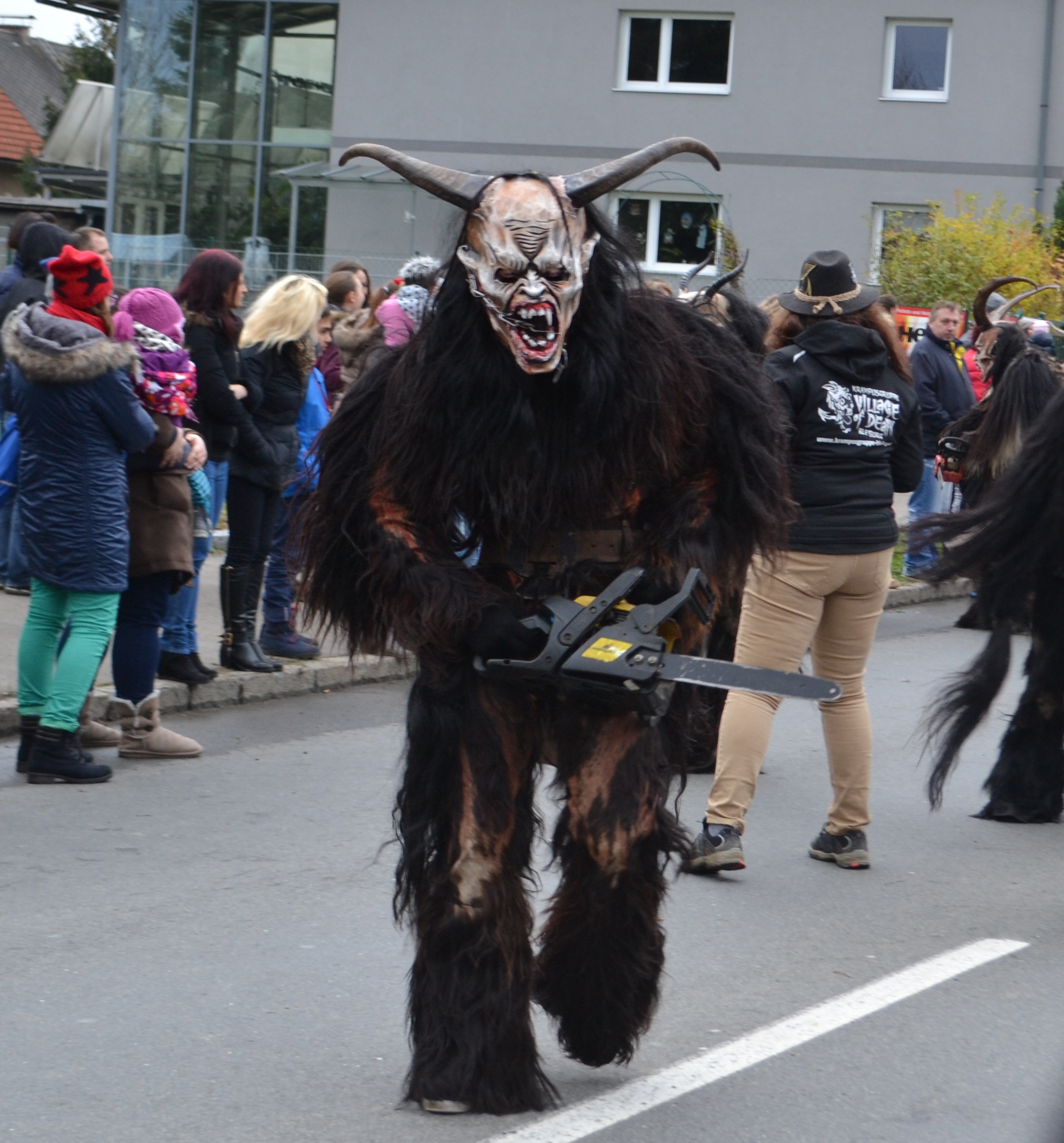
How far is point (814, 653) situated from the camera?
5.93m

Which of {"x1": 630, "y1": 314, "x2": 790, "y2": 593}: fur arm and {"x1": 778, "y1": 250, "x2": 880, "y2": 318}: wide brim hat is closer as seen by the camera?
{"x1": 630, "y1": 314, "x2": 790, "y2": 593}: fur arm

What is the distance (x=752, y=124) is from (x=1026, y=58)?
4.45m

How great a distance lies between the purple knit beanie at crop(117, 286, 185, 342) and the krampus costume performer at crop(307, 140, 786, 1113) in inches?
149

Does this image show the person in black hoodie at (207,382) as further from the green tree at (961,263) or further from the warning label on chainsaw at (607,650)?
the green tree at (961,263)

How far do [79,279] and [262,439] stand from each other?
1.96 meters

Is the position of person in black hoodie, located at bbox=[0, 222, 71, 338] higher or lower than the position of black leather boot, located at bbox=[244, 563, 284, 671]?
higher

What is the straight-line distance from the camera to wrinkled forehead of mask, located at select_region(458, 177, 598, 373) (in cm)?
350

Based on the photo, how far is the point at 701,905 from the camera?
5543 mm

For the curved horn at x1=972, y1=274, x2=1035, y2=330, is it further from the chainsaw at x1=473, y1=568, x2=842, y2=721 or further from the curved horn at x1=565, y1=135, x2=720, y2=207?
the chainsaw at x1=473, y1=568, x2=842, y2=721

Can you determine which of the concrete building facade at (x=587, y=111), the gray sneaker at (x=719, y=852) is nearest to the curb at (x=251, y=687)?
the gray sneaker at (x=719, y=852)

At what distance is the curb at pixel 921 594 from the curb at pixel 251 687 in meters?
5.02

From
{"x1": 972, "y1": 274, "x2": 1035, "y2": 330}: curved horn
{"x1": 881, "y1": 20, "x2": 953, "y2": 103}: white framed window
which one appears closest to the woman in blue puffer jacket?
{"x1": 972, "y1": 274, "x2": 1035, "y2": 330}: curved horn

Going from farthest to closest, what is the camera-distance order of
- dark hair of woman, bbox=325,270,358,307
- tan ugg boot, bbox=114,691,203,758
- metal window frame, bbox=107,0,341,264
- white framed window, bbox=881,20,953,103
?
metal window frame, bbox=107,0,341,264 → white framed window, bbox=881,20,953,103 → dark hair of woman, bbox=325,270,358,307 → tan ugg boot, bbox=114,691,203,758

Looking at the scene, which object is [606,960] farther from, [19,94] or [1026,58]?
[19,94]
